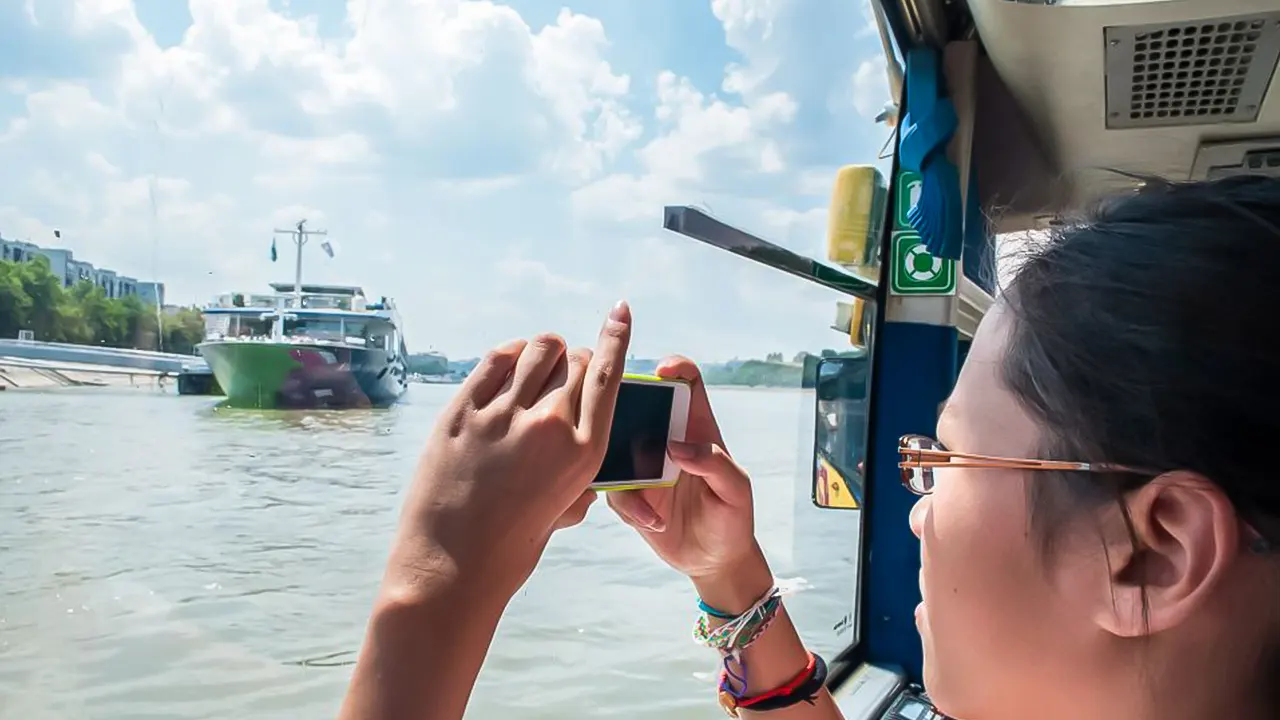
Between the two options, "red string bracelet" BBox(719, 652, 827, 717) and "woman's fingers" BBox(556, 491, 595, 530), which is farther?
"red string bracelet" BBox(719, 652, 827, 717)

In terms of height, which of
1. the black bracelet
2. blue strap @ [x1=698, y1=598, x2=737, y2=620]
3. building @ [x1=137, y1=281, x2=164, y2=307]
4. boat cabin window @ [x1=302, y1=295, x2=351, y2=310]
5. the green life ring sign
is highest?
the green life ring sign

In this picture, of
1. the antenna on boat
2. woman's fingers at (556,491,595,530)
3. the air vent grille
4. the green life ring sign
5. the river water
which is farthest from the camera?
the green life ring sign

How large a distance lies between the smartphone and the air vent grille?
1605 millimetres

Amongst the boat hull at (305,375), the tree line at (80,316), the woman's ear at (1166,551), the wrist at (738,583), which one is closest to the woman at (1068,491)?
the woman's ear at (1166,551)

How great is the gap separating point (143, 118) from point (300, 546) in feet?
1.71

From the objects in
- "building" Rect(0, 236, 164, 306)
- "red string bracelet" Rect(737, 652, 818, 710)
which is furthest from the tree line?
"red string bracelet" Rect(737, 652, 818, 710)

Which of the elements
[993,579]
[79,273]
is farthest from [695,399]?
[79,273]

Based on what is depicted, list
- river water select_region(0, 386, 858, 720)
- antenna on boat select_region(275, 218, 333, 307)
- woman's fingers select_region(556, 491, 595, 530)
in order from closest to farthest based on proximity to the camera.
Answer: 1. woman's fingers select_region(556, 491, 595, 530)
2. river water select_region(0, 386, 858, 720)
3. antenna on boat select_region(275, 218, 333, 307)

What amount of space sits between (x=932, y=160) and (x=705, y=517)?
1667mm

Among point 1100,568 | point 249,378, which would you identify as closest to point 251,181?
point 249,378

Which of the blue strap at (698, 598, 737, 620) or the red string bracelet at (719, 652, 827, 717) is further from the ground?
the blue strap at (698, 598, 737, 620)

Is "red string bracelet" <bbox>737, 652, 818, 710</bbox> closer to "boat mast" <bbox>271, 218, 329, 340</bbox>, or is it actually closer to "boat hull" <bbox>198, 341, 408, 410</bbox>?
"boat hull" <bbox>198, 341, 408, 410</bbox>

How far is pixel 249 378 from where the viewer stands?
3.79 feet

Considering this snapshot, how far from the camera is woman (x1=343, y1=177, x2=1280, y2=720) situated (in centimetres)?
59
